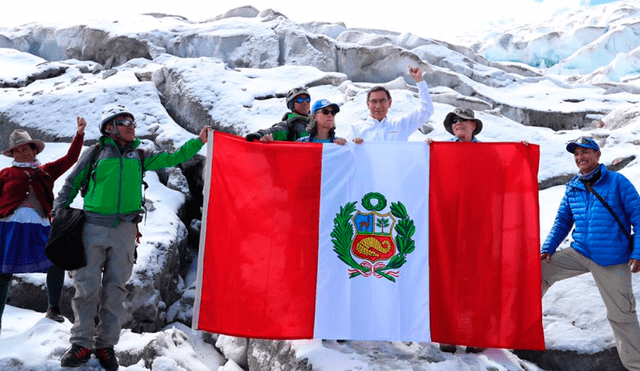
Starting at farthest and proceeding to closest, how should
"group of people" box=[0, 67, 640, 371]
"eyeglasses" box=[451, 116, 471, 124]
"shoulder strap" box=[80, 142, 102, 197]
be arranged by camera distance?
"eyeglasses" box=[451, 116, 471, 124], "shoulder strap" box=[80, 142, 102, 197], "group of people" box=[0, 67, 640, 371]

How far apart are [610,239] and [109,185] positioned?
399 centimetres

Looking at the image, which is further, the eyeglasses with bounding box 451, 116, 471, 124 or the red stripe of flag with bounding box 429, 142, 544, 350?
the eyeglasses with bounding box 451, 116, 471, 124

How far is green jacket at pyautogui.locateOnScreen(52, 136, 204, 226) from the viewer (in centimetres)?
341

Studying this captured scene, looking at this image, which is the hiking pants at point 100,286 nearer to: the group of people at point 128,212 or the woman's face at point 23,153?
the group of people at point 128,212

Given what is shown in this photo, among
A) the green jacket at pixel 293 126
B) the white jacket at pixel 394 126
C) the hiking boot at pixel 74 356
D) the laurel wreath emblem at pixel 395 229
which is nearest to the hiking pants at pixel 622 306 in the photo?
the laurel wreath emblem at pixel 395 229

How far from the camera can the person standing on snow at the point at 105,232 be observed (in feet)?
10.9

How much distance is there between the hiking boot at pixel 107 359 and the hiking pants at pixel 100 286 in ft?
0.14

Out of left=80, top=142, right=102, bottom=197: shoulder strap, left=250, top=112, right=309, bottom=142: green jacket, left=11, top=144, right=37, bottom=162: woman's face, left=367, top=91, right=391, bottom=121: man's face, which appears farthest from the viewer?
left=250, top=112, right=309, bottom=142: green jacket

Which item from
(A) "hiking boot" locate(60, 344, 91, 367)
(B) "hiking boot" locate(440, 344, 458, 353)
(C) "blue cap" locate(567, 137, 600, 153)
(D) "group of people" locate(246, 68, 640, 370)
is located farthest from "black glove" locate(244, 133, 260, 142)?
(C) "blue cap" locate(567, 137, 600, 153)

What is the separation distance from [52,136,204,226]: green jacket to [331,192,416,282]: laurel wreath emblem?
163cm

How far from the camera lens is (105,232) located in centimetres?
340

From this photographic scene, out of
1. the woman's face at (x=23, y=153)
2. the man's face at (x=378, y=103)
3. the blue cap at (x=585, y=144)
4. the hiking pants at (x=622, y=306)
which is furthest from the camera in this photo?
the man's face at (x=378, y=103)

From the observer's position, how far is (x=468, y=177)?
13.2 ft

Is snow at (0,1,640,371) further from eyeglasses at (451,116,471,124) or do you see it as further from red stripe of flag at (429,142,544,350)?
eyeglasses at (451,116,471,124)
